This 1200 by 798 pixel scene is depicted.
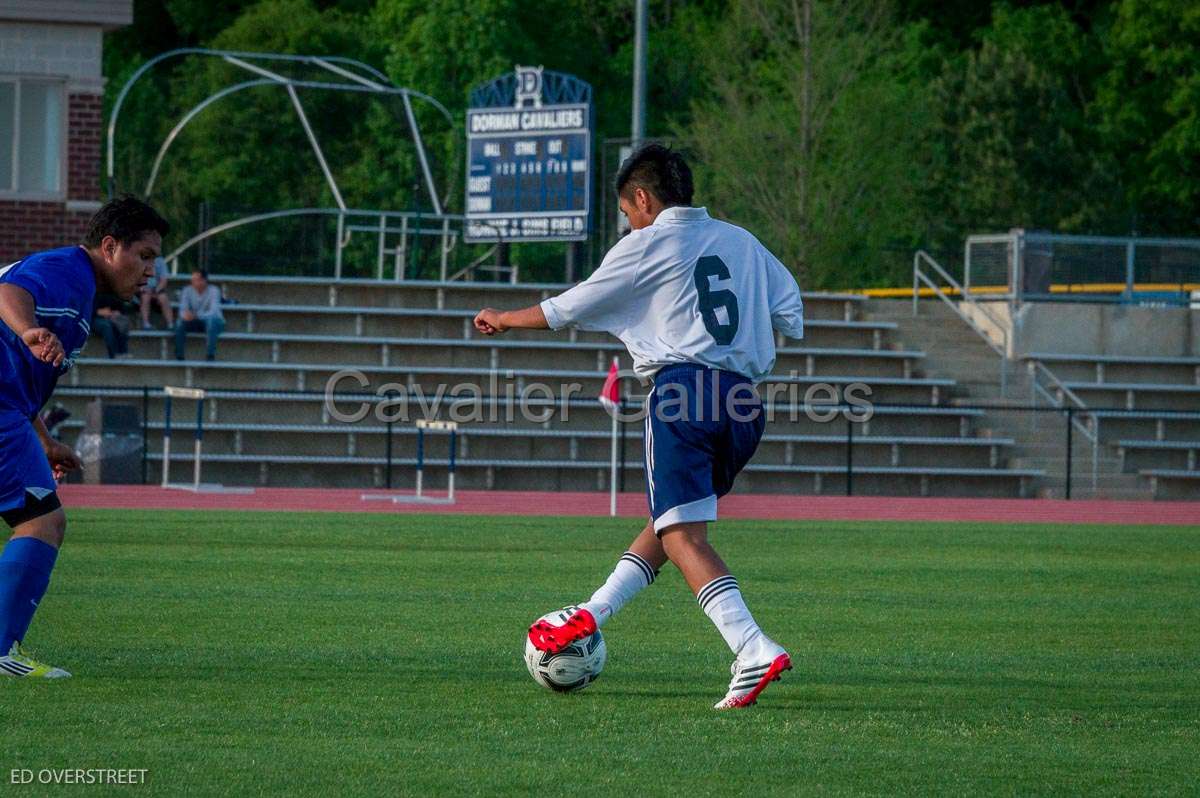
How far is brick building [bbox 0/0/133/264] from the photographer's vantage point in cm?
2619

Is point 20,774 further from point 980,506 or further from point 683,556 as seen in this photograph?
point 980,506

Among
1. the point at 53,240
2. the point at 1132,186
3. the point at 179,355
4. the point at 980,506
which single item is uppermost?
the point at 1132,186

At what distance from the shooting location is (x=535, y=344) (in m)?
28.2

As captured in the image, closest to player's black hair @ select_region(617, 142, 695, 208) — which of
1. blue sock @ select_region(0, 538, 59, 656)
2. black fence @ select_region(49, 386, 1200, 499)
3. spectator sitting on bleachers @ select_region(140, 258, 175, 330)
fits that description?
blue sock @ select_region(0, 538, 59, 656)

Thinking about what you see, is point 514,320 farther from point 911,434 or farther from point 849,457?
point 911,434

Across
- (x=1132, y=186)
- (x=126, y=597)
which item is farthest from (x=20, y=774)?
(x=1132, y=186)

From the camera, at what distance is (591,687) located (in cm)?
712

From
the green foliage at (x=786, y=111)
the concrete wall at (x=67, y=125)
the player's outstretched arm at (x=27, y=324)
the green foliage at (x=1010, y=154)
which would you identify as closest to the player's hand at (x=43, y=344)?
the player's outstretched arm at (x=27, y=324)

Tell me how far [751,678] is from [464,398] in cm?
1961

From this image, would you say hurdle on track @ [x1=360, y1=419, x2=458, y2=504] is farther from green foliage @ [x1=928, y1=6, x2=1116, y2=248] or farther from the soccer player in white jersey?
green foliage @ [x1=928, y1=6, x2=1116, y2=248]

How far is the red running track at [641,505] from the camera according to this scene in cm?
1994

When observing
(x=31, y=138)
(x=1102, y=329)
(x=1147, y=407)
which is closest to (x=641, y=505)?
(x=1147, y=407)

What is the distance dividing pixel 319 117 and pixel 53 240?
114 ft

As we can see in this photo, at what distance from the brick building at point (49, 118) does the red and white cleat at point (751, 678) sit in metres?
21.5
